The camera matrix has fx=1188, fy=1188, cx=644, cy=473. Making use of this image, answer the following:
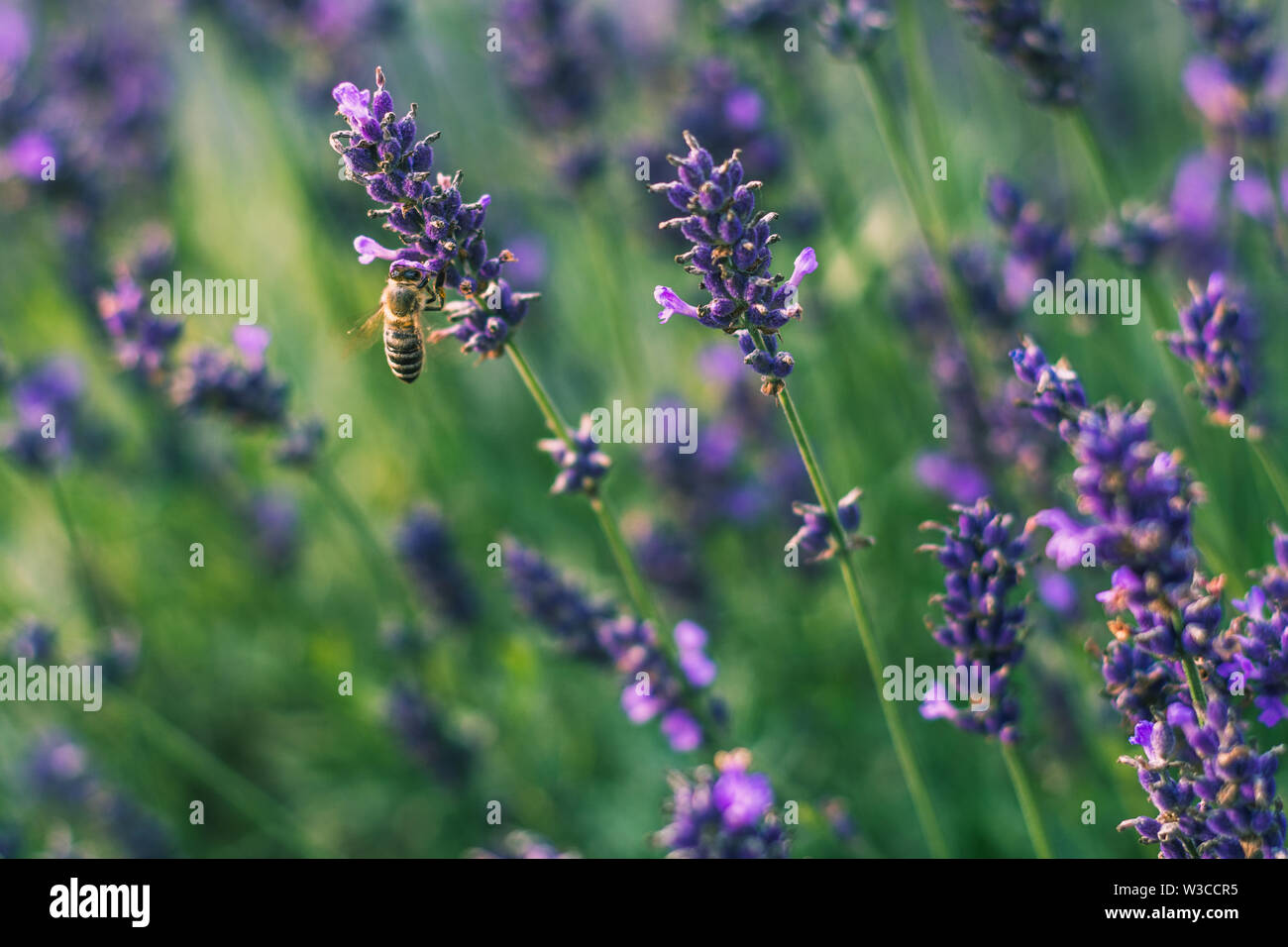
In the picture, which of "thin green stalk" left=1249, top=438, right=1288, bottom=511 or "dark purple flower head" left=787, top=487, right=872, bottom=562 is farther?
"thin green stalk" left=1249, top=438, right=1288, bottom=511

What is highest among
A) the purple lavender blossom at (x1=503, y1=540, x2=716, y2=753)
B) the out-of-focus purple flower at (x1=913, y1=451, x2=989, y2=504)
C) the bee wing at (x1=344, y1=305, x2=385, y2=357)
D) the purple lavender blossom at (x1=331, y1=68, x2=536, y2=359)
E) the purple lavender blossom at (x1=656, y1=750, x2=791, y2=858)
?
the bee wing at (x1=344, y1=305, x2=385, y2=357)

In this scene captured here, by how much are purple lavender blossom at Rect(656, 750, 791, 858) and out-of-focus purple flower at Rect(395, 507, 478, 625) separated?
1466 mm

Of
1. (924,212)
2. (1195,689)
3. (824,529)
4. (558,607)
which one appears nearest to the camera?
(1195,689)

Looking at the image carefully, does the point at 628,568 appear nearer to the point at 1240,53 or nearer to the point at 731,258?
the point at 731,258

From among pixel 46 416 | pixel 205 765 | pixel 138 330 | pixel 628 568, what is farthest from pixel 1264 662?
pixel 46 416

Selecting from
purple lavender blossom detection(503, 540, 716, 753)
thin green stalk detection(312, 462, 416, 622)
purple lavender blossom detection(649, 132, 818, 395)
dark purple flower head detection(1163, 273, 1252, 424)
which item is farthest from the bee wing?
dark purple flower head detection(1163, 273, 1252, 424)

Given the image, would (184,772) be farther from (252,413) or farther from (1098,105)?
(1098,105)

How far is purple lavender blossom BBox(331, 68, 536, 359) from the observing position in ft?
6.34

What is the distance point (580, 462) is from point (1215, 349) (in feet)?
4.02

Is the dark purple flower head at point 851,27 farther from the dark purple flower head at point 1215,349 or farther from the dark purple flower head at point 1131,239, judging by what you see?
the dark purple flower head at point 1215,349

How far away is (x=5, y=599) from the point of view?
466cm

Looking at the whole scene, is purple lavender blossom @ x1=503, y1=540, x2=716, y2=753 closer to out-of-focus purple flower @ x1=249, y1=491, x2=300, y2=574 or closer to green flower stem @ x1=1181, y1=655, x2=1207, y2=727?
green flower stem @ x1=1181, y1=655, x2=1207, y2=727

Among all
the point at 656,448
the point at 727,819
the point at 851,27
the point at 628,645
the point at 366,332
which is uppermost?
the point at 851,27

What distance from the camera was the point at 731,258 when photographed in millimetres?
1828
